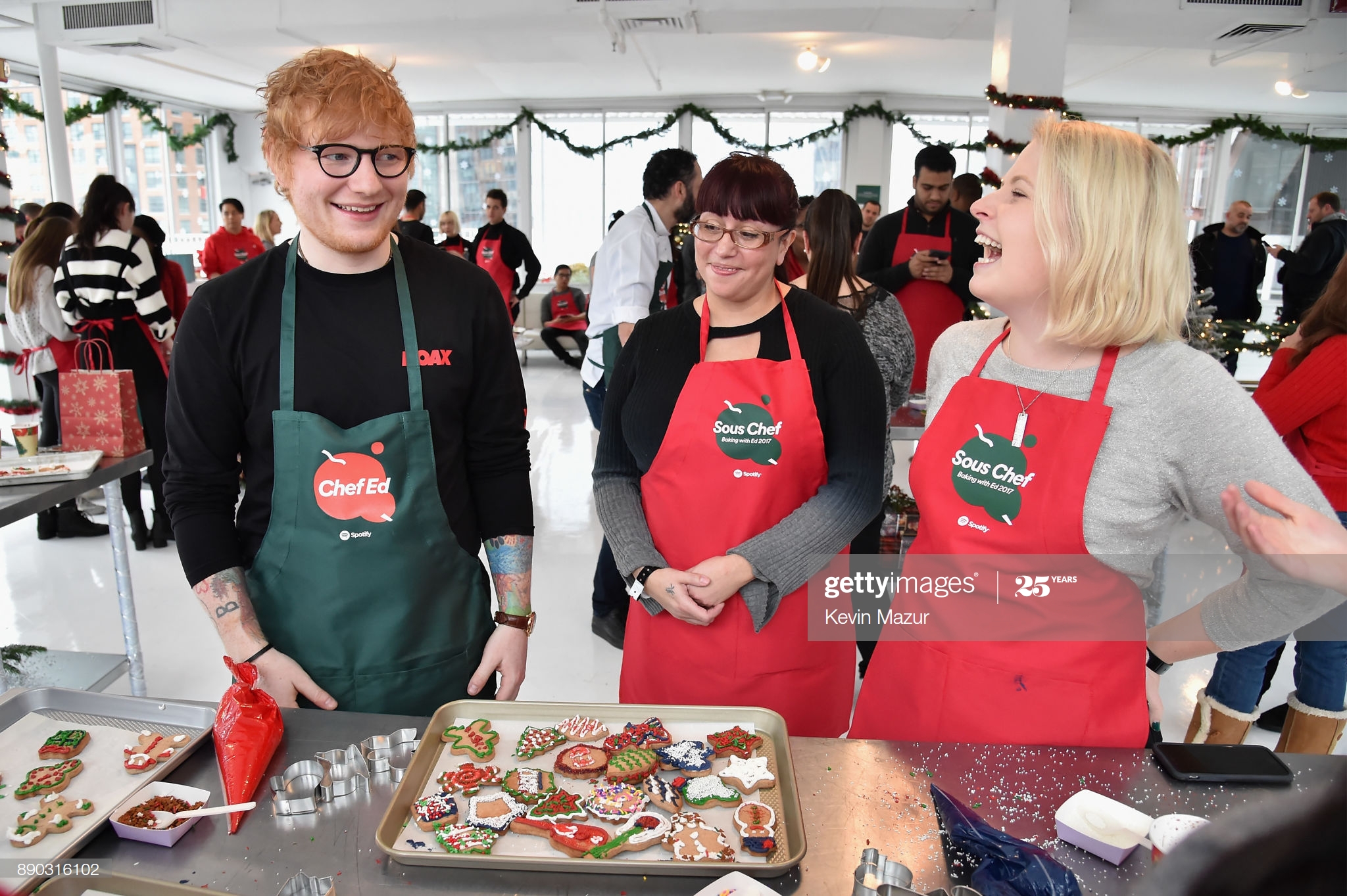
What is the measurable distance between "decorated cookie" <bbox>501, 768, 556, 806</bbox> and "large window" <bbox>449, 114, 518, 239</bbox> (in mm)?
12727

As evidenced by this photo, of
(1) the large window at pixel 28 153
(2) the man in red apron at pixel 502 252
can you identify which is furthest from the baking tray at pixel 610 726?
(1) the large window at pixel 28 153

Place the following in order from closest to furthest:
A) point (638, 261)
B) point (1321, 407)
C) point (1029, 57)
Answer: point (1321, 407) < point (638, 261) < point (1029, 57)

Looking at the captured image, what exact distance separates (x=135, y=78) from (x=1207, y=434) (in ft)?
40.3

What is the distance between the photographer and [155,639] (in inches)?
137

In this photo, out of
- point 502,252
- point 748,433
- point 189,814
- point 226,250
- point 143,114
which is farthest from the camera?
point 143,114

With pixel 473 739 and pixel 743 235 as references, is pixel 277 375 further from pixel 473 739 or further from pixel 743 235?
pixel 743 235

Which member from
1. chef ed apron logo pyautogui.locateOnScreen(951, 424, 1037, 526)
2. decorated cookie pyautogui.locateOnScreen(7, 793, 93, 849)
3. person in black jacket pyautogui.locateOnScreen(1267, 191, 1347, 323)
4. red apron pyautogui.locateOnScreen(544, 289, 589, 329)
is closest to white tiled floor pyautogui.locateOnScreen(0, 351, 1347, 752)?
chef ed apron logo pyautogui.locateOnScreen(951, 424, 1037, 526)

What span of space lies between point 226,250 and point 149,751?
25.9ft

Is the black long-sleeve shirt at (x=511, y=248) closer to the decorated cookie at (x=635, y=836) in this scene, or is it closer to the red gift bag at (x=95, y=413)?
the red gift bag at (x=95, y=413)

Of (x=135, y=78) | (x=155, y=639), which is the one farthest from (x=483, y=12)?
(x=135, y=78)

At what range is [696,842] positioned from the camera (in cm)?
100

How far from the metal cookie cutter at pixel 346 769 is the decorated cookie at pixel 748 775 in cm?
48

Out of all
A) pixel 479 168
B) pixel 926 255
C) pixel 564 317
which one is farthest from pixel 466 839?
pixel 479 168

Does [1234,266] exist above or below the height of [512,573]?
above
